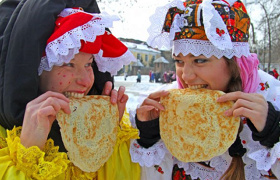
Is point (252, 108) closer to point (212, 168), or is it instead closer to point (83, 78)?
point (212, 168)

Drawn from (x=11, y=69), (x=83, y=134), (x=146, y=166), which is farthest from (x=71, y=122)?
(x=146, y=166)

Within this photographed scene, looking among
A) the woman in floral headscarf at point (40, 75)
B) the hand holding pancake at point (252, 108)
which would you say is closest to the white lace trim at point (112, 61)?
the woman in floral headscarf at point (40, 75)

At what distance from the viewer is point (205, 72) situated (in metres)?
1.61

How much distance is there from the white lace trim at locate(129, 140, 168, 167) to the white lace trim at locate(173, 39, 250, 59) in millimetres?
675

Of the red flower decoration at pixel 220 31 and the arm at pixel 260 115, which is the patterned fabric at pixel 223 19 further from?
the arm at pixel 260 115

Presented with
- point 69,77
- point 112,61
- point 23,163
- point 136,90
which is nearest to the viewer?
point 23,163

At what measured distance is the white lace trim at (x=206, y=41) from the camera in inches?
59.1

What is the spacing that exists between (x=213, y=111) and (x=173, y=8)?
2.36ft

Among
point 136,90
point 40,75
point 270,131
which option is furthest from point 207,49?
point 136,90

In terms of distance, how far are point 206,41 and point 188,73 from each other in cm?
23

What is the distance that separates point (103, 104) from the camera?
1.64m

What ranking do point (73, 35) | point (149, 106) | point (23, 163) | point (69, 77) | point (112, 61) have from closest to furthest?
point (23, 163) → point (73, 35) → point (69, 77) → point (149, 106) → point (112, 61)

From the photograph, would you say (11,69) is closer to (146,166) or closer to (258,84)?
(146,166)

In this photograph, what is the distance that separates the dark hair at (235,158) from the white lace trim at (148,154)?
0.43 m
